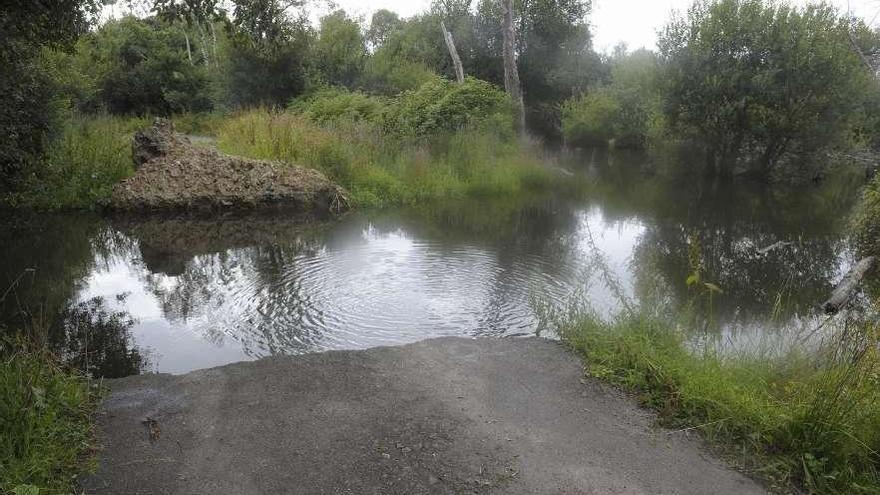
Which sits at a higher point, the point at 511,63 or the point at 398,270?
the point at 511,63

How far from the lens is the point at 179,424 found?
3.94 meters

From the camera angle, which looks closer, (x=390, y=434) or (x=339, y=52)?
(x=390, y=434)

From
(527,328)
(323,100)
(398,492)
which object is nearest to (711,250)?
(527,328)

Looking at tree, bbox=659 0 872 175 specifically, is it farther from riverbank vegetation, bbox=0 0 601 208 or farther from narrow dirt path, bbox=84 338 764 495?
narrow dirt path, bbox=84 338 764 495

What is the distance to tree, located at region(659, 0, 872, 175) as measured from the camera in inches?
681

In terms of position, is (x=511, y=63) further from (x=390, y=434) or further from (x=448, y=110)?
(x=390, y=434)

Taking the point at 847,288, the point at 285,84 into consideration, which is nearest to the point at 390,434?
the point at 847,288

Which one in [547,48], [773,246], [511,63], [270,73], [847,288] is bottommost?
[773,246]

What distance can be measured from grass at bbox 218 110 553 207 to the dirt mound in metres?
1.01

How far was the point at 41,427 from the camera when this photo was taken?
3.49 metres

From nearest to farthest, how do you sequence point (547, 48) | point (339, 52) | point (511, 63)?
point (511, 63)
point (339, 52)
point (547, 48)

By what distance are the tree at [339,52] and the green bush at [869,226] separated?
65.9 ft

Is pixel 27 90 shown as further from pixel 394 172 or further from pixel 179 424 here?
pixel 394 172

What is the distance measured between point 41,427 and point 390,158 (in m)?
12.4
